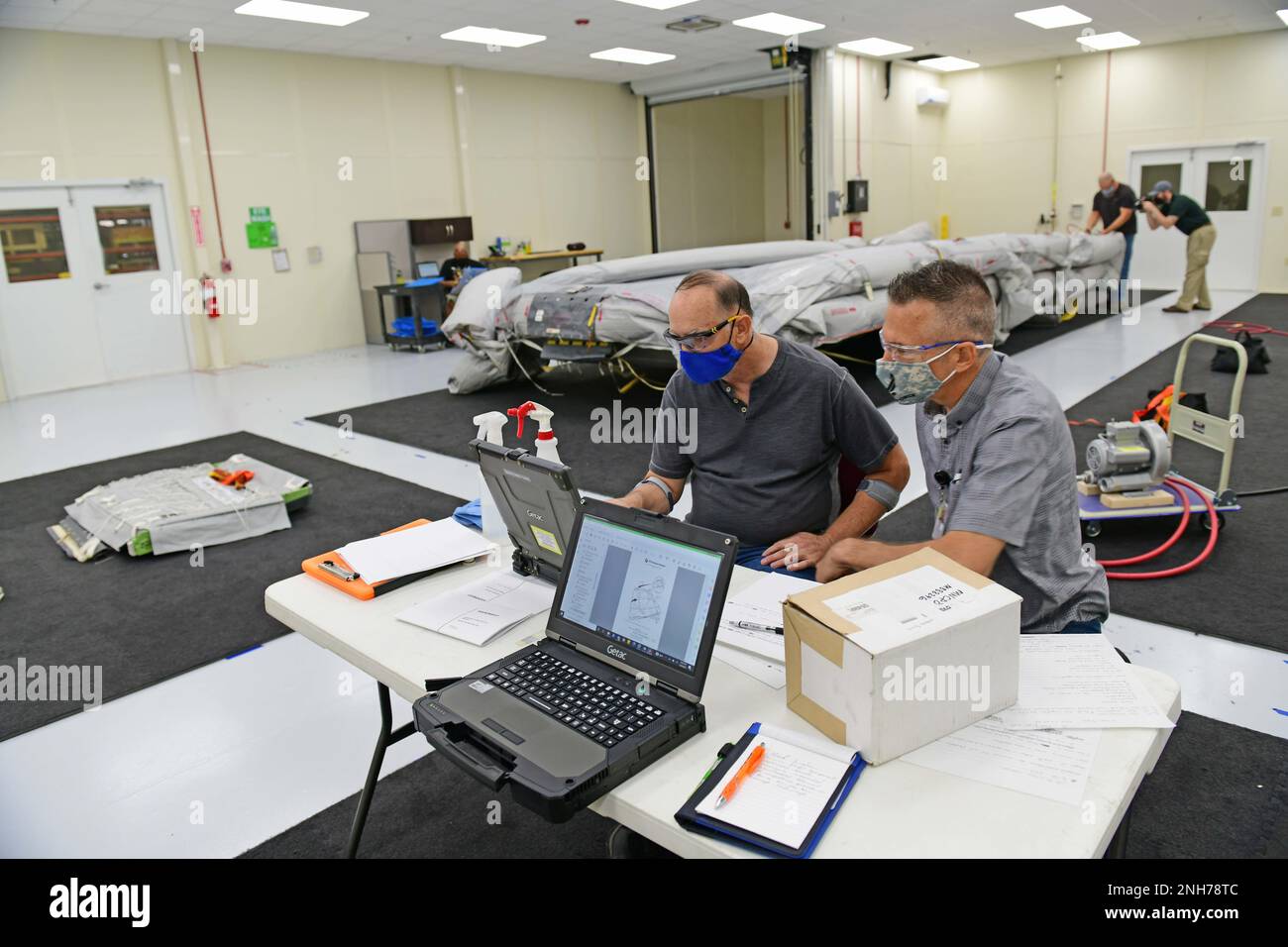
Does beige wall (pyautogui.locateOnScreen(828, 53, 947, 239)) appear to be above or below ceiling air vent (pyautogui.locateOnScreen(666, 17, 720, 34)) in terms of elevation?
below

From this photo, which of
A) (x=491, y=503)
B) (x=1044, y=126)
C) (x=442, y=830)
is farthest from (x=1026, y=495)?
(x=1044, y=126)

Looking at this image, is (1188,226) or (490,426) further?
(1188,226)

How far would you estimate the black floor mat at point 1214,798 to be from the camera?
6.58 ft

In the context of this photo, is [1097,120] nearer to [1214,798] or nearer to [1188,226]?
[1188,226]

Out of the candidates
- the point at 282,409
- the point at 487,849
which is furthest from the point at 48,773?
the point at 282,409

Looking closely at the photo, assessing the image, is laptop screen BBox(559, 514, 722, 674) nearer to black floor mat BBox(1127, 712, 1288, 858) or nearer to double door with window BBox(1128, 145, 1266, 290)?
black floor mat BBox(1127, 712, 1288, 858)

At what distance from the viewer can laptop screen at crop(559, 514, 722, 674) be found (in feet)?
4.55

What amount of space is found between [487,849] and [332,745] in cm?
72

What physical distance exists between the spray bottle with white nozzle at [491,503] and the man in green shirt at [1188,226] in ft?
31.4

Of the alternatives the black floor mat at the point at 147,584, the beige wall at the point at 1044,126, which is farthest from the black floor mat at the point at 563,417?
the beige wall at the point at 1044,126

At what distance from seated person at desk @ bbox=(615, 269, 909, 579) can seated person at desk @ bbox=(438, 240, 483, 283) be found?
7.84 metres

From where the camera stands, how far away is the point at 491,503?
2166 mm

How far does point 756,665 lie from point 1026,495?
0.65 metres

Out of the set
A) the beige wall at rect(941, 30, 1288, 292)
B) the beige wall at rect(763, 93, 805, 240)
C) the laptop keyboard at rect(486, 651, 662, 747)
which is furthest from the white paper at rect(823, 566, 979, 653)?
the beige wall at rect(763, 93, 805, 240)
